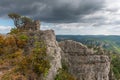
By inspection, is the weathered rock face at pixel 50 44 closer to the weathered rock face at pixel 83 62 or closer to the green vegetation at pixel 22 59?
the green vegetation at pixel 22 59

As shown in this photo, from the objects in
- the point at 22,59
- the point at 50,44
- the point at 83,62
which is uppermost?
the point at 50,44

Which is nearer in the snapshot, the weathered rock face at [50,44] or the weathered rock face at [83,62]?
the weathered rock face at [50,44]

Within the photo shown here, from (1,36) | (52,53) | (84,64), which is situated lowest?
(84,64)

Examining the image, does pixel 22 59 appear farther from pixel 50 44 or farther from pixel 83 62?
pixel 83 62

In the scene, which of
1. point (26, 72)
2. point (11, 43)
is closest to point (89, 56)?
point (11, 43)

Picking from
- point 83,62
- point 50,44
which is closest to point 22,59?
point 50,44

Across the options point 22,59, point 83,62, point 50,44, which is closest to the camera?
point 22,59

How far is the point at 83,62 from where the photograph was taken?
1843 inches

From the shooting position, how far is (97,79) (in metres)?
46.9

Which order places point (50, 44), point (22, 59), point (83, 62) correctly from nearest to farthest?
point (22, 59) < point (50, 44) < point (83, 62)

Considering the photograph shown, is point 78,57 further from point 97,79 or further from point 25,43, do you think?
point 25,43

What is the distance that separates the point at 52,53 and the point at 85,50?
1247 cm

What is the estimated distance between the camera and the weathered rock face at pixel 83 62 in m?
46.2

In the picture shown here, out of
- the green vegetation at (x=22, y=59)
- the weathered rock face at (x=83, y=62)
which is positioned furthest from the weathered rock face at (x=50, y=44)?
the weathered rock face at (x=83, y=62)
